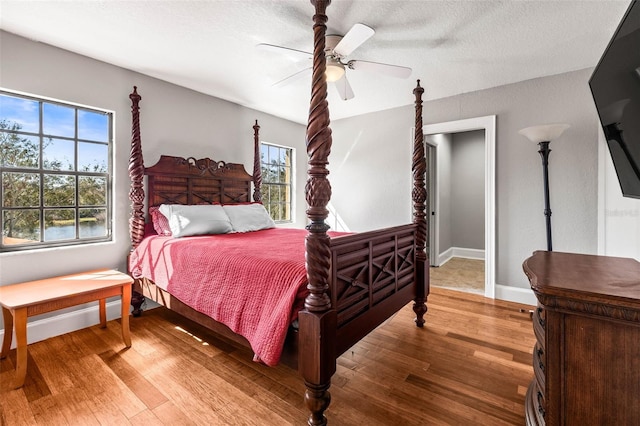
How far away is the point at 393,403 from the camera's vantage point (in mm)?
1717

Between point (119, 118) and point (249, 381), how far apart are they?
2782 millimetres

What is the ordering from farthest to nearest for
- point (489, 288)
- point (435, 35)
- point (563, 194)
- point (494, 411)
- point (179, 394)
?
1. point (489, 288)
2. point (563, 194)
3. point (435, 35)
4. point (179, 394)
5. point (494, 411)

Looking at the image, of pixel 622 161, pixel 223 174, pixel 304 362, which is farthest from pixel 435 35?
pixel 223 174

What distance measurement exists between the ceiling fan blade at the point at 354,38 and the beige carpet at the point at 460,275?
3239 mm

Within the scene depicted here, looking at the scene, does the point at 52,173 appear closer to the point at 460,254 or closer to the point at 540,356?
the point at 540,356

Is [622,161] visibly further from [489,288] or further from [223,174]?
[223,174]

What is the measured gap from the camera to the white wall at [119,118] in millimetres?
2426

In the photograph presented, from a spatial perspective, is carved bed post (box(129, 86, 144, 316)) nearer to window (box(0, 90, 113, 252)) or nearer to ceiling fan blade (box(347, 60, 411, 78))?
window (box(0, 90, 113, 252))

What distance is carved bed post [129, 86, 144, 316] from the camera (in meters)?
2.93

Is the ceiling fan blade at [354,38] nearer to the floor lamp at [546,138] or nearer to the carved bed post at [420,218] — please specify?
the carved bed post at [420,218]

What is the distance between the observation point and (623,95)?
1280 millimetres

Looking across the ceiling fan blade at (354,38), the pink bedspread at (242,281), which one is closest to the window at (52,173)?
the pink bedspread at (242,281)

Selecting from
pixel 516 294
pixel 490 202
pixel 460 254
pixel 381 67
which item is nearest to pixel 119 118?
pixel 381 67

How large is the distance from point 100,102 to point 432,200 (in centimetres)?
475
